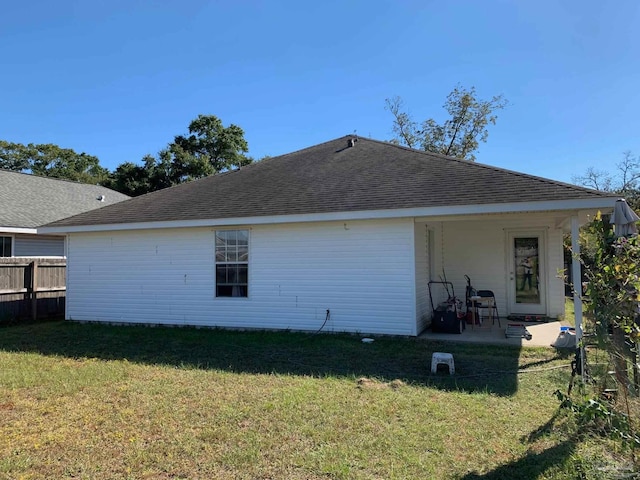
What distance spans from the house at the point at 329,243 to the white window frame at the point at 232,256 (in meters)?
0.03

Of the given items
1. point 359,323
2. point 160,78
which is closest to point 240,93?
point 160,78

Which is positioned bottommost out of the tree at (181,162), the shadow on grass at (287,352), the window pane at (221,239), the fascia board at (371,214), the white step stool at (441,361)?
the shadow on grass at (287,352)

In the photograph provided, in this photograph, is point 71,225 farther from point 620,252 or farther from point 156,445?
point 620,252

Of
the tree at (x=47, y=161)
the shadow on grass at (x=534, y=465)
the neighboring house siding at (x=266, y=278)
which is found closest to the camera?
the shadow on grass at (x=534, y=465)

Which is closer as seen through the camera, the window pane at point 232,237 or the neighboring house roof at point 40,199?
the window pane at point 232,237

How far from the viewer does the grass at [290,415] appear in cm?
328

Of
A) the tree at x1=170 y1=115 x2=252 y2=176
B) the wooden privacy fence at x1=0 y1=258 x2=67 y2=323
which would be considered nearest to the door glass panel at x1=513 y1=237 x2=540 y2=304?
the wooden privacy fence at x1=0 y1=258 x2=67 y2=323

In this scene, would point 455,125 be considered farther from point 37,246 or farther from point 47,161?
point 47,161

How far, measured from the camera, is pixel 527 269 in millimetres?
10977

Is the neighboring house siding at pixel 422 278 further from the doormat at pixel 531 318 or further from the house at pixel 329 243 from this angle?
the doormat at pixel 531 318

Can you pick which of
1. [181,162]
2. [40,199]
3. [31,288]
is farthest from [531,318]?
[181,162]

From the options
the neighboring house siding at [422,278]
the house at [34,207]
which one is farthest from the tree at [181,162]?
the neighboring house siding at [422,278]

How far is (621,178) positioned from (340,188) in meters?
29.0

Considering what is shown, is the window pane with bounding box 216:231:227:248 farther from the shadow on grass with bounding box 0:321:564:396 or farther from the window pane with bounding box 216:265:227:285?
the shadow on grass with bounding box 0:321:564:396
